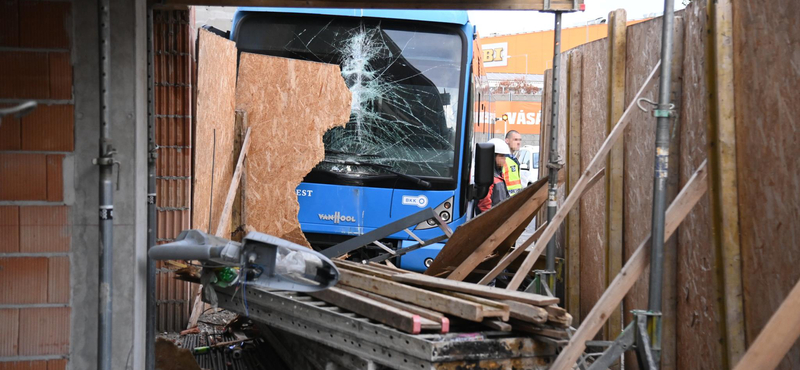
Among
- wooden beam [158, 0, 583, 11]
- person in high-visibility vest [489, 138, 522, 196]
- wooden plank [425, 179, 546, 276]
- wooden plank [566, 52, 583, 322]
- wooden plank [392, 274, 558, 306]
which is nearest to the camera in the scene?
wooden plank [392, 274, 558, 306]

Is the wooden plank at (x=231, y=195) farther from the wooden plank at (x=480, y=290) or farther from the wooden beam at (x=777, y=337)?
the wooden beam at (x=777, y=337)

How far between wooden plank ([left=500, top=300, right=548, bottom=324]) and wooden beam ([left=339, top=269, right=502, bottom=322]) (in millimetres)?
145

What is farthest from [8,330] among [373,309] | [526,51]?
[526,51]

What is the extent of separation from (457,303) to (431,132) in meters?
3.79

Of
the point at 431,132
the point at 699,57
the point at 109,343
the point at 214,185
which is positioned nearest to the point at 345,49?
the point at 431,132

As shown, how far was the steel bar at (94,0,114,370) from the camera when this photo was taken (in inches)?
133

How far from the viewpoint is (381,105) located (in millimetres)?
7223

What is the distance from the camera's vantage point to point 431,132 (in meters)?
7.23

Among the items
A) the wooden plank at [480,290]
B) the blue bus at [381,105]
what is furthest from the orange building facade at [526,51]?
the wooden plank at [480,290]

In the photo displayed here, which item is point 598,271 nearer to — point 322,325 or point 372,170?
point 372,170

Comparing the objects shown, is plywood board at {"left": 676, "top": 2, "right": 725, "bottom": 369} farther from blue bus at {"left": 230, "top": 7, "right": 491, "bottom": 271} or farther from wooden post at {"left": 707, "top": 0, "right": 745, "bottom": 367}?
blue bus at {"left": 230, "top": 7, "right": 491, "bottom": 271}

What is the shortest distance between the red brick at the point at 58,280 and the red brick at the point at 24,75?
31.6 inches

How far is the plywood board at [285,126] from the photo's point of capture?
280 inches

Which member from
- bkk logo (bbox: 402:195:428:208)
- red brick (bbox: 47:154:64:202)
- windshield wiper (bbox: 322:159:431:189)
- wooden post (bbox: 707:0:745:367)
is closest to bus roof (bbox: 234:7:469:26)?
windshield wiper (bbox: 322:159:431:189)
